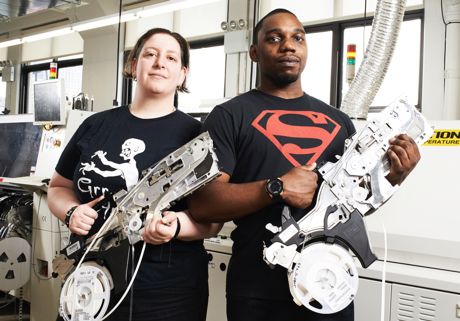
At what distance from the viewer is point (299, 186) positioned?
1.05 meters

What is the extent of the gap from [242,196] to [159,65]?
20.7 inches

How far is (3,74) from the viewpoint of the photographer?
22.3ft

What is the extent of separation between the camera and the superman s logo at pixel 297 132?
3.88 ft

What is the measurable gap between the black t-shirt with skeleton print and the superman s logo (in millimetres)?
261

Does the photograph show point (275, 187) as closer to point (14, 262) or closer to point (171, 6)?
point (14, 262)

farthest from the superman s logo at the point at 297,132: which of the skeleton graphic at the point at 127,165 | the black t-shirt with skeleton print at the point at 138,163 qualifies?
the skeleton graphic at the point at 127,165

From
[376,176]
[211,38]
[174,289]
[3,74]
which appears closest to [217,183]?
[174,289]

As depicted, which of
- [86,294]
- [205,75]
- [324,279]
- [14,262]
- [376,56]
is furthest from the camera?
[205,75]

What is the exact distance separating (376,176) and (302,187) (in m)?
0.25

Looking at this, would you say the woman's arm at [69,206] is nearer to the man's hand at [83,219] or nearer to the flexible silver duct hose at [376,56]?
the man's hand at [83,219]

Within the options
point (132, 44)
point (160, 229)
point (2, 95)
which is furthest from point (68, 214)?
point (2, 95)

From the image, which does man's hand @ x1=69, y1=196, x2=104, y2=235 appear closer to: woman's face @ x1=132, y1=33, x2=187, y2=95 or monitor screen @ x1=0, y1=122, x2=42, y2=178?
woman's face @ x1=132, y1=33, x2=187, y2=95

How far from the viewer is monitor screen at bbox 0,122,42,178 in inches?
135

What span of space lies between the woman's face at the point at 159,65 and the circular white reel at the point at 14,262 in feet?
6.78
